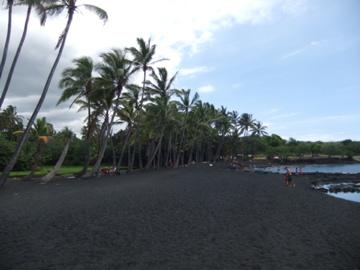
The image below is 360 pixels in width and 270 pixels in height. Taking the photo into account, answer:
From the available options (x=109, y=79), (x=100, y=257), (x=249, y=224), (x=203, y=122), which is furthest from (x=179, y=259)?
(x=203, y=122)

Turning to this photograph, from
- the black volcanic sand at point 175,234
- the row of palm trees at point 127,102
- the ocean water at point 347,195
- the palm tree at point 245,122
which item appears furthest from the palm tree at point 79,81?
the palm tree at point 245,122

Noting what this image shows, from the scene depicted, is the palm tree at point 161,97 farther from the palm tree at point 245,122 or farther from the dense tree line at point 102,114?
the palm tree at point 245,122

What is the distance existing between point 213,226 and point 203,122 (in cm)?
4334

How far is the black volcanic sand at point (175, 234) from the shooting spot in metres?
6.83

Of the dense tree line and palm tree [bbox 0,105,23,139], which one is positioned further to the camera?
palm tree [bbox 0,105,23,139]

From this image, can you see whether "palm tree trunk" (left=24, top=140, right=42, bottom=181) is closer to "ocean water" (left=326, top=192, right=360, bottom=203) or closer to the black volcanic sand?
the black volcanic sand

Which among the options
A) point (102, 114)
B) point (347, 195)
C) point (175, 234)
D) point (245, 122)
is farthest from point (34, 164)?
point (245, 122)

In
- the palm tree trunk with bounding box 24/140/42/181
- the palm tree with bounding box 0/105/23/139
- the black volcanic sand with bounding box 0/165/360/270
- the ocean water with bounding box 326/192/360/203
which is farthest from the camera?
the palm tree with bounding box 0/105/23/139

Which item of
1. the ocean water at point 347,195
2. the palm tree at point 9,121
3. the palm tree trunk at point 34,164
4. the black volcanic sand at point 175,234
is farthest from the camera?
the palm tree at point 9,121

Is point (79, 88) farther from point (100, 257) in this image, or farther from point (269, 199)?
point (100, 257)

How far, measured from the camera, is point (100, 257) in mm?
6945

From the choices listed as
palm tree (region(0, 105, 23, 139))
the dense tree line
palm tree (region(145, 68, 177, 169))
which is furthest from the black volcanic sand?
palm tree (region(0, 105, 23, 139))

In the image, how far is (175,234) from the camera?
8.91 metres

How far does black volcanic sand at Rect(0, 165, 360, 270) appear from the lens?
6.83 meters
